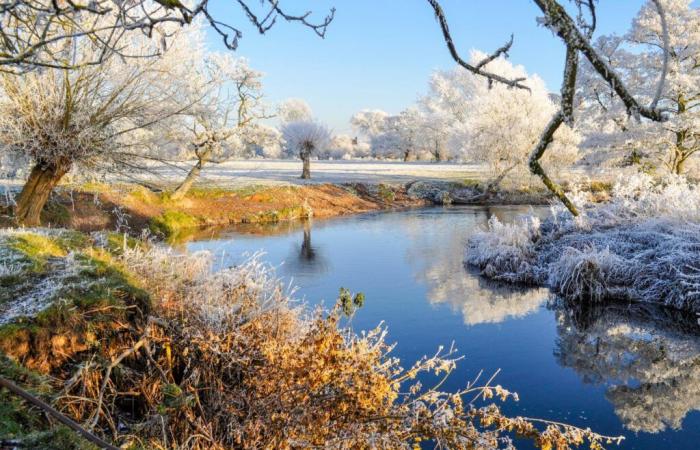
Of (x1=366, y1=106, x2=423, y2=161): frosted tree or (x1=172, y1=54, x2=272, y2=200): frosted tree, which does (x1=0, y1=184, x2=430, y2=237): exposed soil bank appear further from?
(x1=366, y1=106, x2=423, y2=161): frosted tree

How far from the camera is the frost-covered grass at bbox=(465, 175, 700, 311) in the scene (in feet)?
34.9

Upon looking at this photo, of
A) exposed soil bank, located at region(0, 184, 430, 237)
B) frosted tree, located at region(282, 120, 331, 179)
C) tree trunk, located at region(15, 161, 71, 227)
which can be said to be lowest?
exposed soil bank, located at region(0, 184, 430, 237)

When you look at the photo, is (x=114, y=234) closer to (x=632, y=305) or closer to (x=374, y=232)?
(x=632, y=305)

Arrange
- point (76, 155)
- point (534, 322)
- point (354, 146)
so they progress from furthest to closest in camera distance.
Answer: point (354, 146) < point (534, 322) < point (76, 155)

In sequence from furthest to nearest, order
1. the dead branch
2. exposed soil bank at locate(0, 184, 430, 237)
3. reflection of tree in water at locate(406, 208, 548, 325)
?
exposed soil bank at locate(0, 184, 430, 237)
reflection of tree in water at locate(406, 208, 548, 325)
the dead branch

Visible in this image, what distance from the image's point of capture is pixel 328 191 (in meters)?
28.0

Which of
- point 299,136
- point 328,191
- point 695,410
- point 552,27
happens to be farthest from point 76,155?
point 299,136

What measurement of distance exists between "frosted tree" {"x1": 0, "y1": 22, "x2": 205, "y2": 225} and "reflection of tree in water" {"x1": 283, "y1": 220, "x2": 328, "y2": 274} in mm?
5838

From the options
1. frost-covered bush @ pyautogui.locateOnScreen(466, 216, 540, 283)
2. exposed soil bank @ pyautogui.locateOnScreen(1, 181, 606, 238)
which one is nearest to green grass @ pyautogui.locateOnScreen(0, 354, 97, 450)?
exposed soil bank @ pyautogui.locateOnScreen(1, 181, 606, 238)

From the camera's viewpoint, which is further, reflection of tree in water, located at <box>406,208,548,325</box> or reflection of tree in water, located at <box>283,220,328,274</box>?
reflection of tree in water, located at <box>283,220,328,274</box>

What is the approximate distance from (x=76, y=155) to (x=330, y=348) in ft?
17.9

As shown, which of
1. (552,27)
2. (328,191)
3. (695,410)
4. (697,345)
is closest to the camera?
(552,27)

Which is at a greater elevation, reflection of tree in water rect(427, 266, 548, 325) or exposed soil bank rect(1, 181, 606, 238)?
exposed soil bank rect(1, 181, 606, 238)

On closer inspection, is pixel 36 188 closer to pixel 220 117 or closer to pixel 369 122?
pixel 220 117
